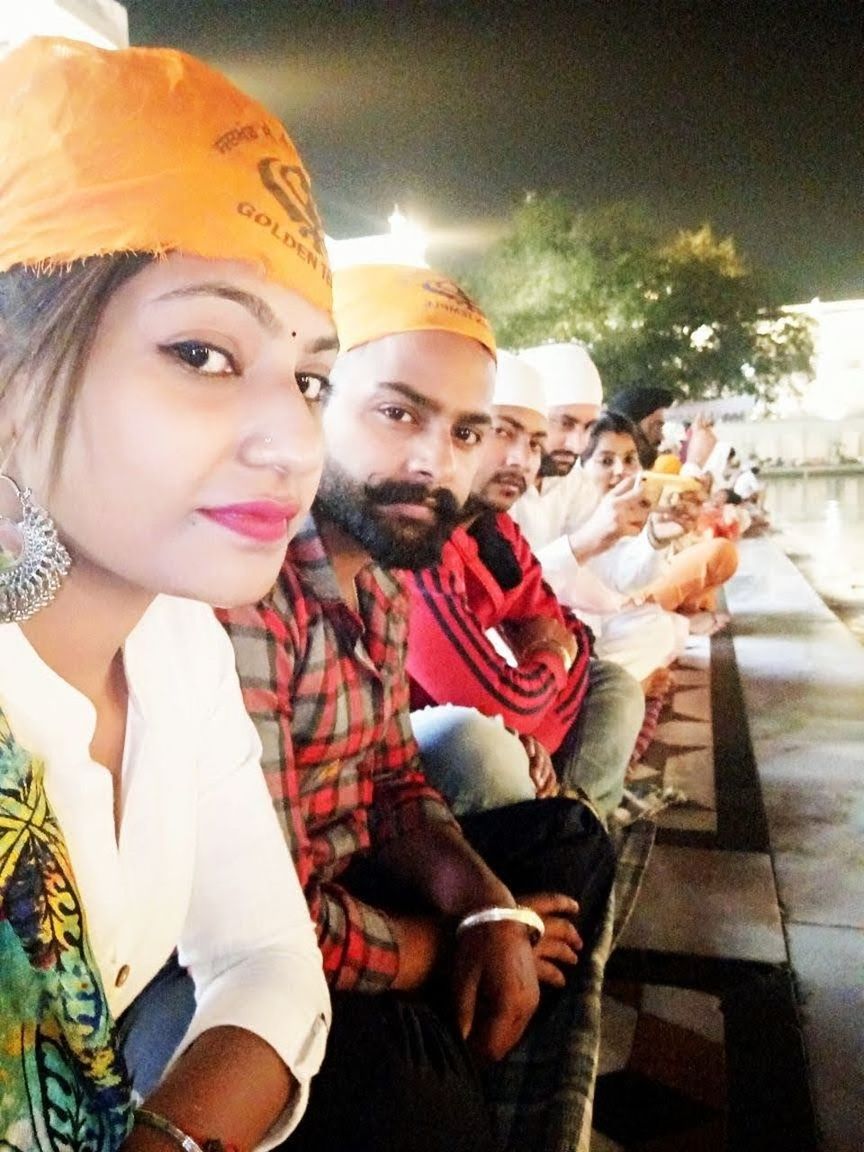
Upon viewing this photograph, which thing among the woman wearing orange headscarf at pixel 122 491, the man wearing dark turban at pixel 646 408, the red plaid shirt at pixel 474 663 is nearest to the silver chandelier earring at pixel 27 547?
the woman wearing orange headscarf at pixel 122 491

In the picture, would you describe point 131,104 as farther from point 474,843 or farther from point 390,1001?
point 474,843

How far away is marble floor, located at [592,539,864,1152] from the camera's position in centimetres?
141

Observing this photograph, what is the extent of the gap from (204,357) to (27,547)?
8.7 inches

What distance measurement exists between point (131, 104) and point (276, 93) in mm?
2809

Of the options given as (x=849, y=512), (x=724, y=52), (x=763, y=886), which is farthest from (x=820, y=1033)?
(x=849, y=512)

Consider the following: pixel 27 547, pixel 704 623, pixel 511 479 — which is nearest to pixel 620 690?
pixel 511 479

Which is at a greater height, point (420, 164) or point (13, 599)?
point (420, 164)

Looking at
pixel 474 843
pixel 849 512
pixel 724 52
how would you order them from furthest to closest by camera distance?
pixel 849 512
pixel 724 52
pixel 474 843

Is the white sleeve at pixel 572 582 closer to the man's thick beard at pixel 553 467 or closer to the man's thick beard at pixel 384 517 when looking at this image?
the man's thick beard at pixel 553 467

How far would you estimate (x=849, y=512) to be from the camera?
10656 mm

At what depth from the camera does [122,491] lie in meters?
0.72

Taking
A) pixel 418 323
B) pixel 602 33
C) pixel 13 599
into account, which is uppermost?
pixel 602 33

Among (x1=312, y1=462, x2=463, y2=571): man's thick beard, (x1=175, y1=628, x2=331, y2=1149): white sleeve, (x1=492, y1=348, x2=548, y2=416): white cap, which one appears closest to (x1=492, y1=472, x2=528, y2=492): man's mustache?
(x1=492, y1=348, x2=548, y2=416): white cap

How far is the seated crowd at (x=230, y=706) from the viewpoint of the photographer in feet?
2.32
